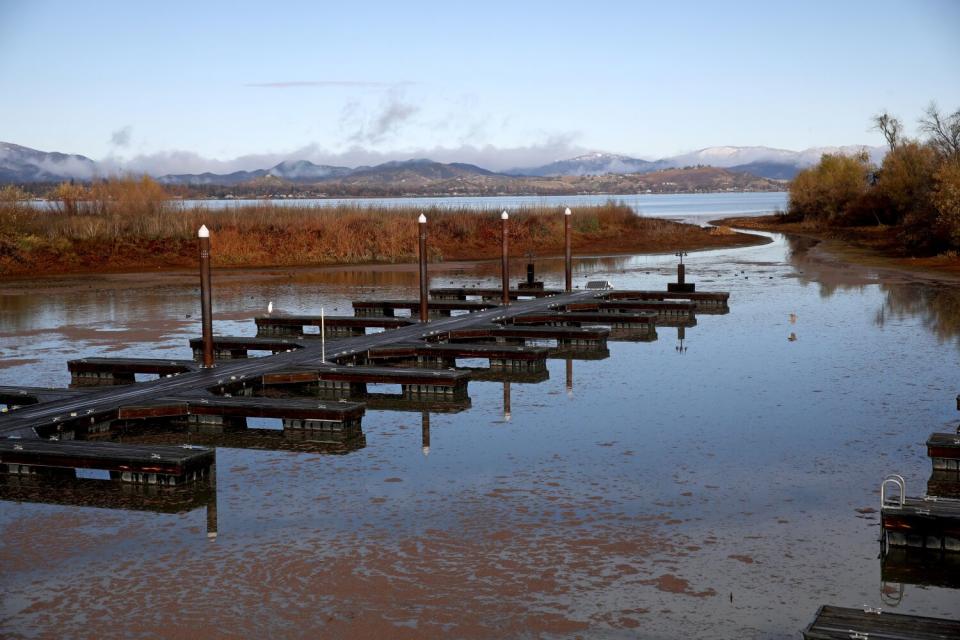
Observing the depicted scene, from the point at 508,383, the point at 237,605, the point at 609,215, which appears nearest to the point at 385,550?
the point at 237,605

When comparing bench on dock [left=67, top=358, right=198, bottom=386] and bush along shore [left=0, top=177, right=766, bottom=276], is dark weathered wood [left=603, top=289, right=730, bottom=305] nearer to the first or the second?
bench on dock [left=67, top=358, right=198, bottom=386]

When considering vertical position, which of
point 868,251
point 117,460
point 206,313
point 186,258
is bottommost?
point 117,460

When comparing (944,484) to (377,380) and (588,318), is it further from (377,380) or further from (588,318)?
(588,318)

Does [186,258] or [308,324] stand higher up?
[186,258]

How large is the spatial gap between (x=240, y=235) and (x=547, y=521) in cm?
3326

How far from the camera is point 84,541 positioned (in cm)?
817

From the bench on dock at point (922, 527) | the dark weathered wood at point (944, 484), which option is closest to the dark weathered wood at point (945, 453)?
the dark weathered wood at point (944, 484)

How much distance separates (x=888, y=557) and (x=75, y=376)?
1107cm

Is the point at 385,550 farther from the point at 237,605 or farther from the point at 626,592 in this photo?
the point at 626,592

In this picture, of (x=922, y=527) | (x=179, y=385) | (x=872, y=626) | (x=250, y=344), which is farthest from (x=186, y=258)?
(x=872, y=626)

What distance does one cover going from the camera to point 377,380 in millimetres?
13828

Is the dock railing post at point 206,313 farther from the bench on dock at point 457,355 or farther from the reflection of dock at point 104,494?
the reflection of dock at point 104,494

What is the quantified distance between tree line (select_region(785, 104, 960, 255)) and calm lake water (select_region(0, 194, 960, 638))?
21066 mm

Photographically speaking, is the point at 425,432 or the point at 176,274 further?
the point at 176,274
